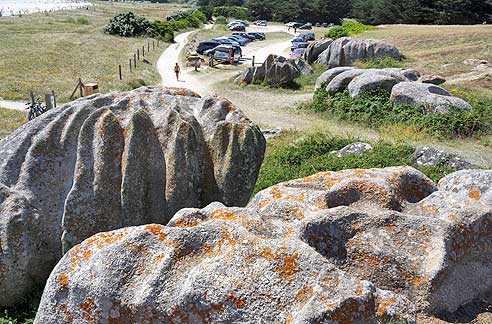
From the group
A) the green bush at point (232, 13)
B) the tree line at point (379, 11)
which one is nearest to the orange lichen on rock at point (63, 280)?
the tree line at point (379, 11)

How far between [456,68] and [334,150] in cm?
1918

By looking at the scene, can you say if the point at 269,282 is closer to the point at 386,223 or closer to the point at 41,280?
the point at 386,223

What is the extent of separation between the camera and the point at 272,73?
32.8 metres

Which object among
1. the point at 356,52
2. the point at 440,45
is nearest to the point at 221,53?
the point at 356,52

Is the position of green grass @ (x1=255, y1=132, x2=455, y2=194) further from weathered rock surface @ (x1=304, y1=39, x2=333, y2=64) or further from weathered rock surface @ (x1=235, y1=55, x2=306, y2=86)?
weathered rock surface @ (x1=304, y1=39, x2=333, y2=64)

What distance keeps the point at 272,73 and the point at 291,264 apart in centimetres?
2846

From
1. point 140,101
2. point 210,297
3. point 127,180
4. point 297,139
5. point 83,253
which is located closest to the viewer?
point 210,297

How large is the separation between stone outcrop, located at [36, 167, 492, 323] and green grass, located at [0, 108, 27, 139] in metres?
16.4

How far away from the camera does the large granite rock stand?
830 centimetres

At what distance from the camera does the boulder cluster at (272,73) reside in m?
32.8

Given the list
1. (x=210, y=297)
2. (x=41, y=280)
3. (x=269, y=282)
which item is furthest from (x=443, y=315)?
(x=41, y=280)

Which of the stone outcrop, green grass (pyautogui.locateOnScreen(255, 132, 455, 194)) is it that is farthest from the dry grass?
the stone outcrop

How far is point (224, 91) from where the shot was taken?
1271 inches

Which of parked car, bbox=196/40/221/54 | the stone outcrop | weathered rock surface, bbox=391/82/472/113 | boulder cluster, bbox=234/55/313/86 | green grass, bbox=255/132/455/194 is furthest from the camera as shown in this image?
parked car, bbox=196/40/221/54
